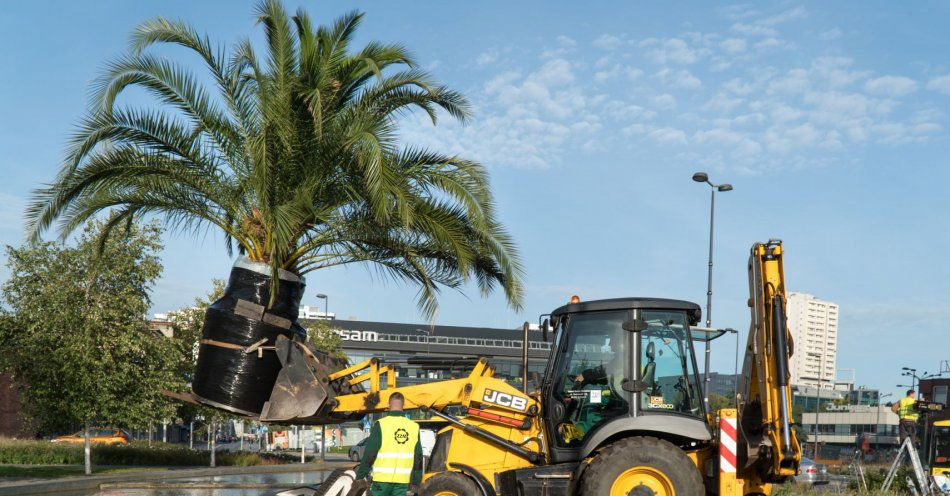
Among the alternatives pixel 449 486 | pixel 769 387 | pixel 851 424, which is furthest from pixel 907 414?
pixel 851 424

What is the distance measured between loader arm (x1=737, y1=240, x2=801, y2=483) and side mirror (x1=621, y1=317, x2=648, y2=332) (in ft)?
4.24

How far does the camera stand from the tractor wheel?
31.3ft

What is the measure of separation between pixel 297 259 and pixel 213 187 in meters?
2.07

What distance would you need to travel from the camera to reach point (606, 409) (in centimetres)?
1020

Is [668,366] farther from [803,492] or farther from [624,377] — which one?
[803,492]

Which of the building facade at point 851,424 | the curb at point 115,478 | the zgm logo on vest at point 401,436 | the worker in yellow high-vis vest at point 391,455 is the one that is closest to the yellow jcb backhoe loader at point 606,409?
the worker in yellow high-vis vest at point 391,455

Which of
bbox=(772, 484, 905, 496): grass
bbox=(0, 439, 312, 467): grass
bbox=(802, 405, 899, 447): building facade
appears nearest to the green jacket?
bbox=(772, 484, 905, 496): grass

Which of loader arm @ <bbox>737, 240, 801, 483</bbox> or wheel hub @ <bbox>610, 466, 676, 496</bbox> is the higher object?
loader arm @ <bbox>737, 240, 801, 483</bbox>

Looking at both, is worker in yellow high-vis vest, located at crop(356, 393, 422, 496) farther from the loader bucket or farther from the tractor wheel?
the loader bucket

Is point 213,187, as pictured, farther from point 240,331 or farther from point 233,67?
point 240,331

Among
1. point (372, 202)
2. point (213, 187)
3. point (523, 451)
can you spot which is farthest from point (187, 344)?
point (523, 451)

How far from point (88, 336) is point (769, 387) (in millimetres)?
18786

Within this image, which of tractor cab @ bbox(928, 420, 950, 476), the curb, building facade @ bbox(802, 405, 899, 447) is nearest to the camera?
the curb

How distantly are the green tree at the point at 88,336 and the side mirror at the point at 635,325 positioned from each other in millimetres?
17363
